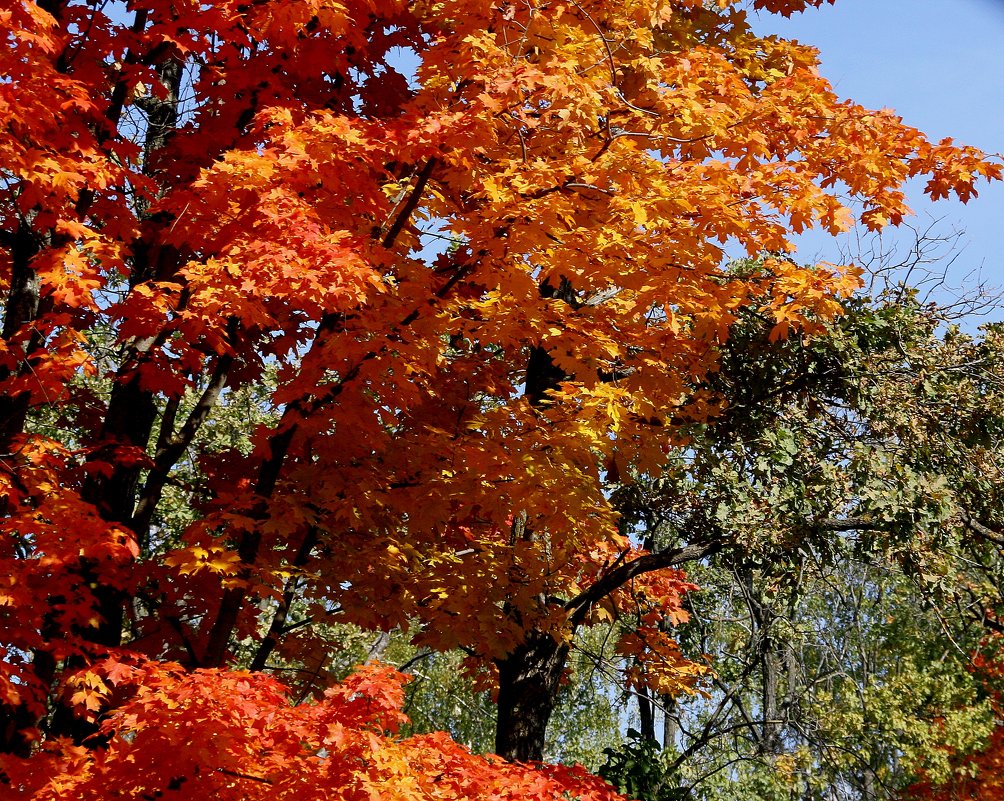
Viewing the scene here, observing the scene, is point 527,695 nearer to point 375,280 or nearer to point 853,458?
point 853,458

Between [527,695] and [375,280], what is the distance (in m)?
5.01

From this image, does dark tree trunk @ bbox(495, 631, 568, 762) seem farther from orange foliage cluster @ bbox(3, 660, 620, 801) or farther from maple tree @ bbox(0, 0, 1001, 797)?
orange foliage cluster @ bbox(3, 660, 620, 801)

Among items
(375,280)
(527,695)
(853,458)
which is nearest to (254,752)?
(375,280)

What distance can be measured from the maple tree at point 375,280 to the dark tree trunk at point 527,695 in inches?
1.3

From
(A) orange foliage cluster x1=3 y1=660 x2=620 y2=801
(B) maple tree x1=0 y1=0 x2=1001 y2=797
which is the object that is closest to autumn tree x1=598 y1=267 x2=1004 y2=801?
(B) maple tree x1=0 y1=0 x2=1001 y2=797

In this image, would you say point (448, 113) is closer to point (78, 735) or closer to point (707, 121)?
point (707, 121)

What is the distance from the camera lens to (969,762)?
1947 cm

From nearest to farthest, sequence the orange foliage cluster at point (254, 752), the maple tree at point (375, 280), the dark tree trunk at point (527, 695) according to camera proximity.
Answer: the orange foliage cluster at point (254, 752), the maple tree at point (375, 280), the dark tree trunk at point (527, 695)

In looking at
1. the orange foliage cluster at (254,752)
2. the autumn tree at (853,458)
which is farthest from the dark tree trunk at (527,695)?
the orange foliage cluster at (254,752)

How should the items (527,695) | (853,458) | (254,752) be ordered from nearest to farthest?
(254,752), (853,458), (527,695)

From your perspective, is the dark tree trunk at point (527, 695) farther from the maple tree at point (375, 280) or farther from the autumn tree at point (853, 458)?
the autumn tree at point (853, 458)

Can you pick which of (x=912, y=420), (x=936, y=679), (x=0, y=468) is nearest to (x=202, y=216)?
(x=0, y=468)

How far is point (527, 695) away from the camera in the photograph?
30.1 feet

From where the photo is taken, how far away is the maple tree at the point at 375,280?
6270mm
